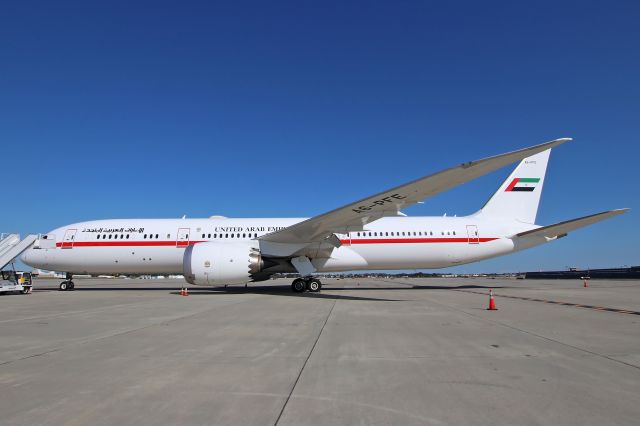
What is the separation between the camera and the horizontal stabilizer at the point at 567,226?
1475 cm

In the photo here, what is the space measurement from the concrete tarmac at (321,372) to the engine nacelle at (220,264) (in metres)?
6.72

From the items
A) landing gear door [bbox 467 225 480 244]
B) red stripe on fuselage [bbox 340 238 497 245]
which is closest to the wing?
red stripe on fuselage [bbox 340 238 497 245]

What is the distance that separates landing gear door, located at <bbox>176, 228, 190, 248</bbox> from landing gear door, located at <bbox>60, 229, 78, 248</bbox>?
494 centimetres

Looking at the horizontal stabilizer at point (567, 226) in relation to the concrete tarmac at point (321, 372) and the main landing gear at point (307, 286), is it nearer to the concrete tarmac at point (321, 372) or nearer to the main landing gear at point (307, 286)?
the concrete tarmac at point (321, 372)

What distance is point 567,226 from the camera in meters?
16.4

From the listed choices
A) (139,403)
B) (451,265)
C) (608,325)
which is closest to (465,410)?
(139,403)

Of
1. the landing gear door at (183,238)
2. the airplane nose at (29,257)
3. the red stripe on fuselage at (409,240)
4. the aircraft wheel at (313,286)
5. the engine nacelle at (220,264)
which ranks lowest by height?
the aircraft wheel at (313,286)

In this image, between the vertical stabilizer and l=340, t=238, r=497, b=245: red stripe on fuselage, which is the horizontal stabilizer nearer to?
the vertical stabilizer

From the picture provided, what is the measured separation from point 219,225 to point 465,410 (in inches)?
643

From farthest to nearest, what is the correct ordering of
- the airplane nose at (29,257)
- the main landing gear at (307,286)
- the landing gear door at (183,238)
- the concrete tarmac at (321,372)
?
1. the airplane nose at (29,257)
2. the landing gear door at (183,238)
3. the main landing gear at (307,286)
4. the concrete tarmac at (321,372)

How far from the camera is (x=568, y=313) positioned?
8.77m

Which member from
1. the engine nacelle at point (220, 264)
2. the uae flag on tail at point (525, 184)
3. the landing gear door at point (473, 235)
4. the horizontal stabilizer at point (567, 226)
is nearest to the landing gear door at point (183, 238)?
the engine nacelle at point (220, 264)

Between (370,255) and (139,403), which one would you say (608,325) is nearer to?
(139,403)

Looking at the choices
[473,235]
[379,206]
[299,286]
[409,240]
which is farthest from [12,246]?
[473,235]
